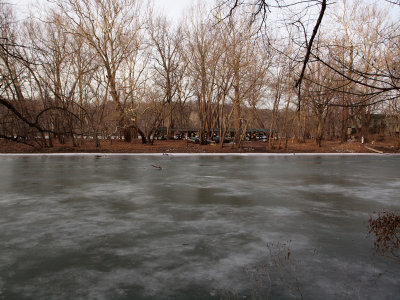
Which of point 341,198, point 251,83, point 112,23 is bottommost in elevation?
point 341,198

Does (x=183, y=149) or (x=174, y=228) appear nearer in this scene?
(x=174, y=228)

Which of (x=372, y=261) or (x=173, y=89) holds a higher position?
(x=173, y=89)

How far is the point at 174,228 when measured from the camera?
274 inches

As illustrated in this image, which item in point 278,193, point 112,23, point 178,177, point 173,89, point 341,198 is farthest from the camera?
point 173,89

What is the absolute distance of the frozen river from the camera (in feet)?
14.3

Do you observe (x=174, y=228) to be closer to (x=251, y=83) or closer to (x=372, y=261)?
(x=372, y=261)

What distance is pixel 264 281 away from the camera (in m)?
4.49

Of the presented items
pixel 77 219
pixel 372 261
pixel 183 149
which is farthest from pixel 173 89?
pixel 372 261

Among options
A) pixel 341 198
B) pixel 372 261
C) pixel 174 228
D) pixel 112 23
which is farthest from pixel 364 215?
pixel 112 23

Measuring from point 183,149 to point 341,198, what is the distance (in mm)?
23092

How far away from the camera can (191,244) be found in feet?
19.6

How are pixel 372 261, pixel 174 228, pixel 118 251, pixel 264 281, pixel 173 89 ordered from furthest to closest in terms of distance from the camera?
1. pixel 173 89
2. pixel 174 228
3. pixel 118 251
4. pixel 372 261
5. pixel 264 281

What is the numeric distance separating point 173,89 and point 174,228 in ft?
111

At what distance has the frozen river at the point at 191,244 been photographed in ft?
14.3
